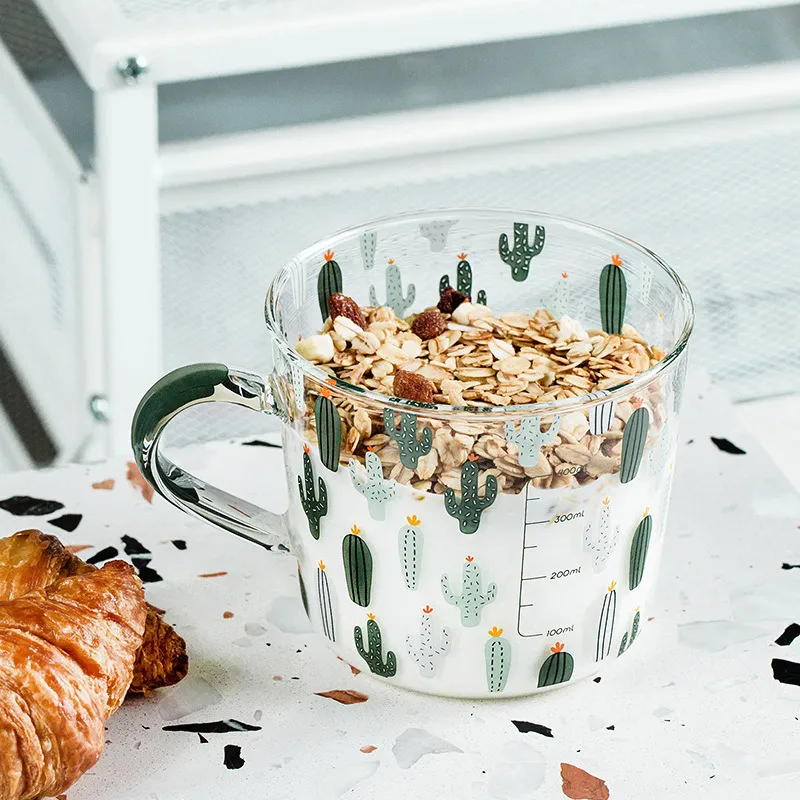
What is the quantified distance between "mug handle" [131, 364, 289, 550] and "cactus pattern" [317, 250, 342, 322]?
0.08 meters

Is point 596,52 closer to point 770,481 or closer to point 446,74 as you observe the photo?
point 446,74

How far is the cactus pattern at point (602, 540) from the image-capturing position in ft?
1.75

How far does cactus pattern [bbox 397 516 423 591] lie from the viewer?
52 cm

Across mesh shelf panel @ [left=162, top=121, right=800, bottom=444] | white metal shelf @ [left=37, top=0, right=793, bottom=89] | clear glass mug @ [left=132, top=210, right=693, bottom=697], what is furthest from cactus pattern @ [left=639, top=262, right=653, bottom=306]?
mesh shelf panel @ [left=162, top=121, right=800, bottom=444]

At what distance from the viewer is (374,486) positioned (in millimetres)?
522

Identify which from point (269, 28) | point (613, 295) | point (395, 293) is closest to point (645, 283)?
point (613, 295)

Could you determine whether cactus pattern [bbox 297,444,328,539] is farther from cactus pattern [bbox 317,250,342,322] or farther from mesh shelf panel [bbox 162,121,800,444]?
mesh shelf panel [bbox 162,121,800,444]

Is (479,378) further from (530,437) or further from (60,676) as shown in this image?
(60,676)

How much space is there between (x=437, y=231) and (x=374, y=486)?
171mm

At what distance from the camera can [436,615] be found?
1.78 ft

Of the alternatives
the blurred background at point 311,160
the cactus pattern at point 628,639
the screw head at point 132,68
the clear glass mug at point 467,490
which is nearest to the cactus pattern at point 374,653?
the clear glass mug at point 467,490

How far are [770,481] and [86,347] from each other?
23.8 inches

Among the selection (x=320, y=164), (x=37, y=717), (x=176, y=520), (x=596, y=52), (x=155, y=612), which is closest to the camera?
(x=37, y=717)

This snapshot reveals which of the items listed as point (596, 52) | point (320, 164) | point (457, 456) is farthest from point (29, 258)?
point (457, 456)
